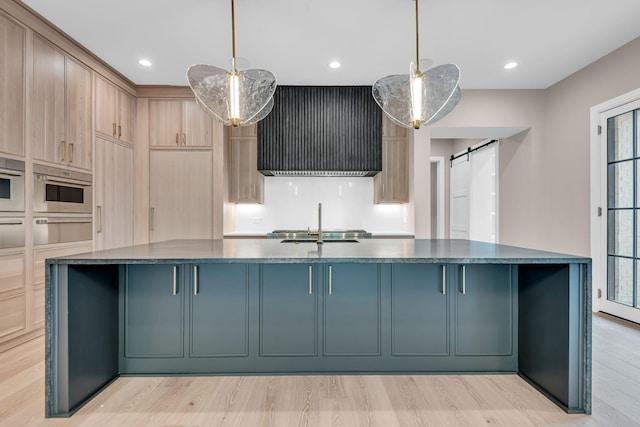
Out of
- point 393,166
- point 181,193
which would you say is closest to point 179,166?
point 181,193

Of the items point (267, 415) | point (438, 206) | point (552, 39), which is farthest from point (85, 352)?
point (438, 206)

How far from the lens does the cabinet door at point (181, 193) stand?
4574 millimetres

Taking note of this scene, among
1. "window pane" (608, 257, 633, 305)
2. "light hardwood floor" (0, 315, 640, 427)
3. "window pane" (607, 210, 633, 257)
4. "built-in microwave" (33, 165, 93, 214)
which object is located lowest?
"light hardwood floor" (0, 315, 640, 427)

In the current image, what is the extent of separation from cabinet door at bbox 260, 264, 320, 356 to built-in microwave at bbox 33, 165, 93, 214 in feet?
7.31

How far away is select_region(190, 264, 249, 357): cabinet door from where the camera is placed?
2289 millimetres

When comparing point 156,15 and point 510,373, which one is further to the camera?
point 156,15

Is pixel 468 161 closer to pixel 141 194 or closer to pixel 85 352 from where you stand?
pixel 141 194

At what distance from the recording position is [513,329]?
2316 mm

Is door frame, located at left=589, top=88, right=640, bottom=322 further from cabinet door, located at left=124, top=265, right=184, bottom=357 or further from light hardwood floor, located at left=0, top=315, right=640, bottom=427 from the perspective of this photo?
cabinet door, located at left=124, top=265, right=184, bottom=357

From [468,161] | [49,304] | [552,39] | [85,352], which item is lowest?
[85,352]

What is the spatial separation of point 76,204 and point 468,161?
5938 mm

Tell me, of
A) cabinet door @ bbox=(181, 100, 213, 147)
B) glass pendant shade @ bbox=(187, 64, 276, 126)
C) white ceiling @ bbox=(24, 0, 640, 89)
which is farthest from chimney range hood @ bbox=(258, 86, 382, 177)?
glass pendant shade @ bbox=(187, 64, 276, 126)

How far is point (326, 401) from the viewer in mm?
1991

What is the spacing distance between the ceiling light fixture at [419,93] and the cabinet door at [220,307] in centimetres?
159
